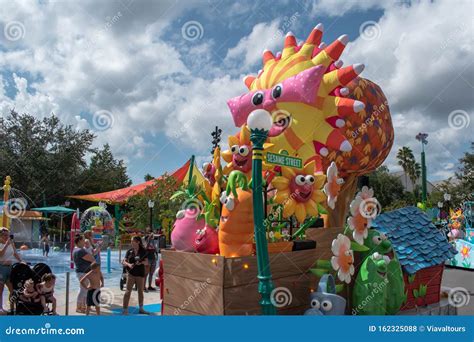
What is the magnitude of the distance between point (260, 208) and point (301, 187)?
888mm

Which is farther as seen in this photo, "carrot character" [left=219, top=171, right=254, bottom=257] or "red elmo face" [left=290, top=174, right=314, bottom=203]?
"red elmo face" [left=290, top=174, right=314, bottom=203]

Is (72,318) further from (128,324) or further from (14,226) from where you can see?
(14,226)

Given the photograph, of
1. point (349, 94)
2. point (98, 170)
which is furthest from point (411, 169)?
point (349, 94)

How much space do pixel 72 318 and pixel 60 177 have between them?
96.9 ft

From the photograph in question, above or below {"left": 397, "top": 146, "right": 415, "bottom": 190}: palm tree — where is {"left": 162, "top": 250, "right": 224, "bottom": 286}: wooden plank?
below

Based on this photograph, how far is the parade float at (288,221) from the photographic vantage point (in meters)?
4.88

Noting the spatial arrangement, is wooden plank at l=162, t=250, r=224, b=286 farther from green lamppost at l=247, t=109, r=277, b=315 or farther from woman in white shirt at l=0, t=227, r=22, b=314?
woman in white shirt at l=0, t=227, r=22, b=314

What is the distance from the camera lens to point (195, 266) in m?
5.29

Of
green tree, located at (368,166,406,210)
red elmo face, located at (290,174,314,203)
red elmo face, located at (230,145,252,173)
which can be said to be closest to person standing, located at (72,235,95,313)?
red elmo face, located at (230,145,252,173)

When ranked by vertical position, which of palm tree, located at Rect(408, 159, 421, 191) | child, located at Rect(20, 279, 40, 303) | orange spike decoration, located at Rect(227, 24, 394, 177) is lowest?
child, located at Rect(20, 279, 40, 303)

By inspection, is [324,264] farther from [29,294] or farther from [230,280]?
[29,294]

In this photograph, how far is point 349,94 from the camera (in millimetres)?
7773

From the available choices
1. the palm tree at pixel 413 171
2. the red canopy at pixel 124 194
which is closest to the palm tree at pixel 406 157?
the palm tree at pixel 413 171

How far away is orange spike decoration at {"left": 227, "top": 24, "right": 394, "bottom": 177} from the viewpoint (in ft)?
23.2
